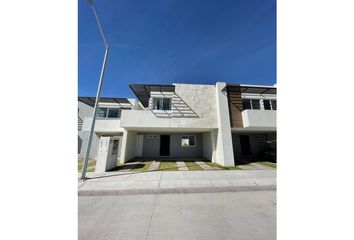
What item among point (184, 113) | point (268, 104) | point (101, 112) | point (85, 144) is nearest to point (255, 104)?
point (268, 104)

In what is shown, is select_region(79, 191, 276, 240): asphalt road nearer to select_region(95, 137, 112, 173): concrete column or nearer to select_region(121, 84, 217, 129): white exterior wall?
select_region(95, 137, 112, 173): concrete column

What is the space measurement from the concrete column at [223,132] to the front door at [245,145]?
598 centimetres

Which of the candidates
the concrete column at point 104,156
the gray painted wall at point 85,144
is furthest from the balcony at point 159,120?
the gray painted wall at point 85,144

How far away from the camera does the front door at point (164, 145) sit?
1459cm

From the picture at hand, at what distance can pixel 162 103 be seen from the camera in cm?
1146

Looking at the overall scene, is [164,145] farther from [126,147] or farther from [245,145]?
[245,145]

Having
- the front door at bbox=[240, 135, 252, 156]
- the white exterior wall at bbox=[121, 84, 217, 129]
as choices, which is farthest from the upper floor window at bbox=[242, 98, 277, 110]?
the front door at bbox=[240, 135, 252, 156]

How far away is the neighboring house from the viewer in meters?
13.4

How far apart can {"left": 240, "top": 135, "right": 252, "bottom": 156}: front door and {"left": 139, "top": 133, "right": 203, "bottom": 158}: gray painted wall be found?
4.54 meters

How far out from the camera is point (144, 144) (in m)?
14.8
